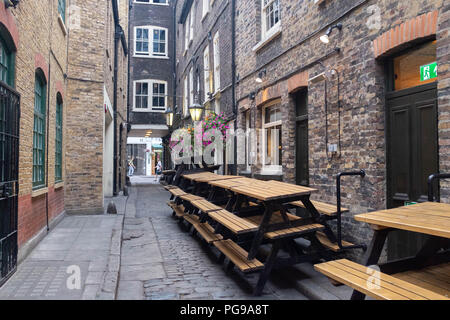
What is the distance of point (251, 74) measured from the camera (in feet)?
31.9

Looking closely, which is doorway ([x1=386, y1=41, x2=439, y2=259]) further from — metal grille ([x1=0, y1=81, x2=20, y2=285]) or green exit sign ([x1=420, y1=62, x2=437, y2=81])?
metal grille ([x1=0, y1=81, x2=20, y2=285])

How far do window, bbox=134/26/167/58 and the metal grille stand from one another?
20.7 meters

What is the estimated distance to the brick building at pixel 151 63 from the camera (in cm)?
2389

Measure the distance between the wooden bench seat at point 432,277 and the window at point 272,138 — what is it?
214 inches

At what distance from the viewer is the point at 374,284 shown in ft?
8.17

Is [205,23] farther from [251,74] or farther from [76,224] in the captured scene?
[76,224]

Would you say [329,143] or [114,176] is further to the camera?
[114,176]

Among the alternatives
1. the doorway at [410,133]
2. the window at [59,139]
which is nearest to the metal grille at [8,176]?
the window at [59,139]

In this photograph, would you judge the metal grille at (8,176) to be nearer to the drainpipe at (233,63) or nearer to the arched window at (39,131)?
the arched window at (39,131)

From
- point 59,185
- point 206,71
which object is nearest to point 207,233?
point 59,185

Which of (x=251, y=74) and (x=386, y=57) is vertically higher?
(x=251, y=74)

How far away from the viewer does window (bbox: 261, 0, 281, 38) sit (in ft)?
28.1

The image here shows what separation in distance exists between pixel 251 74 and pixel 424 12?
575cm
